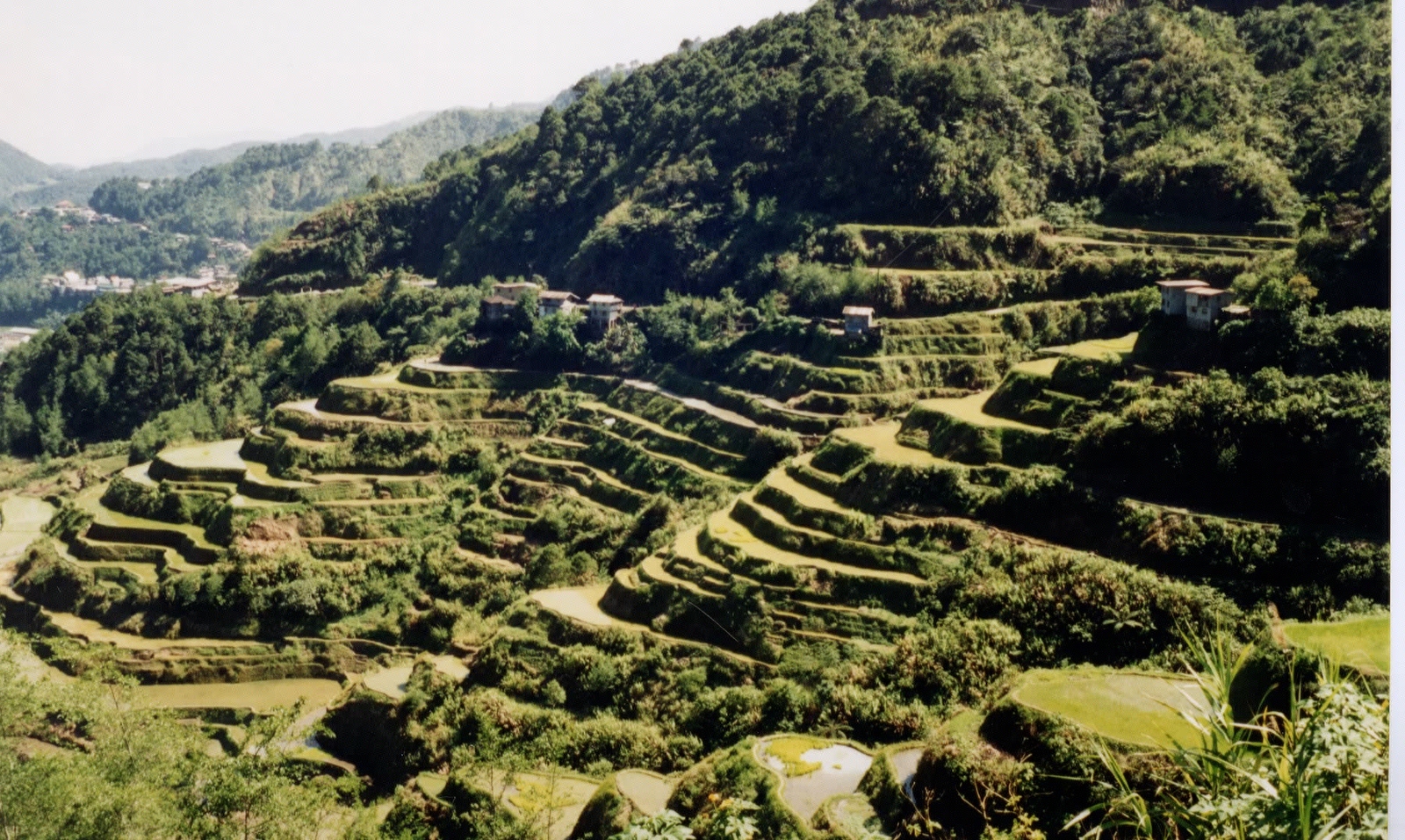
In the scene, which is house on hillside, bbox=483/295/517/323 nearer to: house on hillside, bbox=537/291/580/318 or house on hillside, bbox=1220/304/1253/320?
house on hillside, bbox=537/291/580/318

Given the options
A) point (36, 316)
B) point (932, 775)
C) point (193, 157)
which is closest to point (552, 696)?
point (932, 775)

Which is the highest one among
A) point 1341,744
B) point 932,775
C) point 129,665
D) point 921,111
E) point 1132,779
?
point 921,111

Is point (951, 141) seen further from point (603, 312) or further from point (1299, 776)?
point (1299, 776)

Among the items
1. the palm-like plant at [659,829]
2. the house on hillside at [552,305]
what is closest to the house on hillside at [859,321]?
the house on hillside at [552,305]

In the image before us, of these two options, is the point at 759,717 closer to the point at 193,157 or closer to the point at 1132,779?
the point at 1132,779

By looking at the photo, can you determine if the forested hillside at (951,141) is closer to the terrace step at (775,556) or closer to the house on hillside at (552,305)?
the house on hillside at (552,305)

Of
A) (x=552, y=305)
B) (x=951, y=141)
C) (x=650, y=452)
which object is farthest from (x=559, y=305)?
(x=951, y=141)
